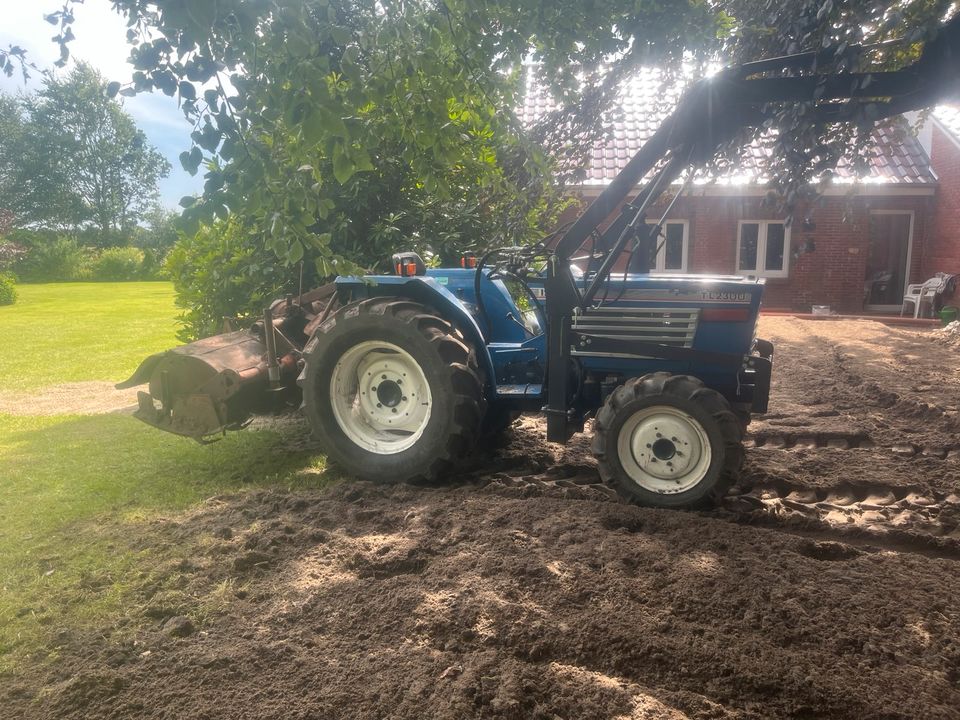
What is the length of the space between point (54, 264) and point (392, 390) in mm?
34843

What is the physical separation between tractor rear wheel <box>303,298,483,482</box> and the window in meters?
11.8

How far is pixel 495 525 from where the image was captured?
3.75 metres

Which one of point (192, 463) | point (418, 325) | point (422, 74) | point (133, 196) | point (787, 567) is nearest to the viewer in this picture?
point (787, 567)

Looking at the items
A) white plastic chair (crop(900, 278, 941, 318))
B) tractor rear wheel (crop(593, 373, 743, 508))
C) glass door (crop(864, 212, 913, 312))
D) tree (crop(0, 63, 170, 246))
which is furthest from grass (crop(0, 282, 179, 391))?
tree (crop(0, 63, 170, 246))

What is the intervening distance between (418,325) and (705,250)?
11.9 m

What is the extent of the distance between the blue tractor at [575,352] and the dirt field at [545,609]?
0.39 meters

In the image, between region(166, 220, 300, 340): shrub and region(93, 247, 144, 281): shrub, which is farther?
region(93, 247, 144, 281): shrub

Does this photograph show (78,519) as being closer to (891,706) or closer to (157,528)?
(157,528)

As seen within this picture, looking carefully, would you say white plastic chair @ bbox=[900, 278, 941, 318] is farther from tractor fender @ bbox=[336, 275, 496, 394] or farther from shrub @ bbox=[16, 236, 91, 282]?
shrub @ bbox=[16, 236, 91, 282]

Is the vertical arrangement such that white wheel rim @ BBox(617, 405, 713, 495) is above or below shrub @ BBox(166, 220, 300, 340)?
below

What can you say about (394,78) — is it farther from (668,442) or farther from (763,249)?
(763,249)

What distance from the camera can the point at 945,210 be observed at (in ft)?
46.3

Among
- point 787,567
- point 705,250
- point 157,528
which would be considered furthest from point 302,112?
point 705,250

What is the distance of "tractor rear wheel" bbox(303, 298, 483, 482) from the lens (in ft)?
14.6
